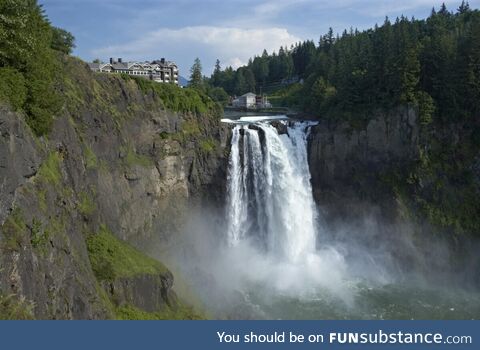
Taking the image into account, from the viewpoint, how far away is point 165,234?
138 ft

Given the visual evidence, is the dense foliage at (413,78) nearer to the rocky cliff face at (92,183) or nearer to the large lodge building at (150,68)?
the rocky cliff face at (92,183)

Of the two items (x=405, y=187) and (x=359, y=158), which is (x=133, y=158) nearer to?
(x=359, y=158)

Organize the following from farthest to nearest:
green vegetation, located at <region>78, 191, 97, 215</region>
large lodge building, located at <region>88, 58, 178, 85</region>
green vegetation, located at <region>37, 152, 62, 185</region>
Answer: large lodge building, located at <region>88, 58, 178, 85</region>
green vegetation, located at <region>78, 191, 97, 215</region>
green vegetation, located at <region>37, 152, 62, 185</region>

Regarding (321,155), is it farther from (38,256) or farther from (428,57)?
(38,256)

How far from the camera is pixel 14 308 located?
1664 cm

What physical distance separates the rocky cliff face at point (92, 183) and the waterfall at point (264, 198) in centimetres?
195

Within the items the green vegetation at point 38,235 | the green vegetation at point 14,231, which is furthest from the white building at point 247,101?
the green vegetation at point 14,231

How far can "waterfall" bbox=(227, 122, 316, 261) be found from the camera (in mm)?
47438

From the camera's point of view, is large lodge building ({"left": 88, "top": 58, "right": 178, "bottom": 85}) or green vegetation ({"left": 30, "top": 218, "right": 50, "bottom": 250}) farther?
large lodge building ({"left": 88, "top": 58, "right": 178, "bottom": 85})

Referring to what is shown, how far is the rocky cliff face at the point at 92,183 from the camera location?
61.7 feet

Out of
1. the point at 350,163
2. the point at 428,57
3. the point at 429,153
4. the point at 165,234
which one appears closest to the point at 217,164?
the point at 165,234

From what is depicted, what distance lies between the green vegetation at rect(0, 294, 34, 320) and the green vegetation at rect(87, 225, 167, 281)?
10.2 metres

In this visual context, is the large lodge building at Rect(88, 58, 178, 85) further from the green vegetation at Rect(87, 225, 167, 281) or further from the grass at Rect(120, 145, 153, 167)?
the green vegetation at Rect(87, 225, 167, 281)

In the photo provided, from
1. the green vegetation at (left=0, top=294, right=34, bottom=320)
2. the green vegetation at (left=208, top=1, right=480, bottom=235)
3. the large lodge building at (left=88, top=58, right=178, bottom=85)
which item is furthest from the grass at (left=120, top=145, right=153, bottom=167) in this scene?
the large lodge building at (left=88, top=58, right=178, bottom=85)
